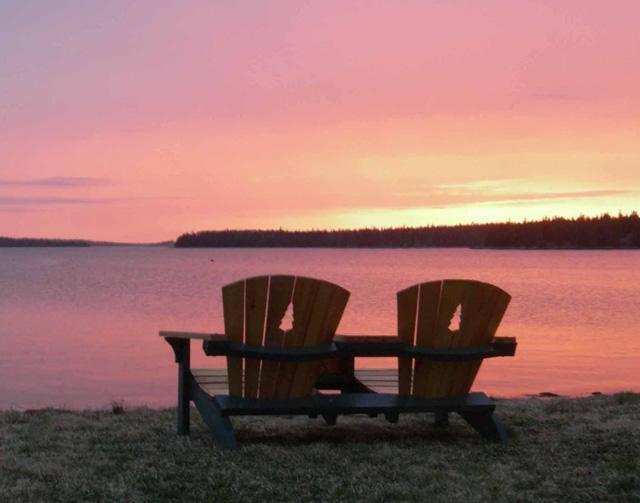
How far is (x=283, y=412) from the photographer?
5.82m

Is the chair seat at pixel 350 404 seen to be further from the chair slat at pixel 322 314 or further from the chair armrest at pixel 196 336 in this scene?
the chair armrest at pixel 196 336

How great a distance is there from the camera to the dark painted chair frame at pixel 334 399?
5.64 m

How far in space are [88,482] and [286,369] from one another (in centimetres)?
148

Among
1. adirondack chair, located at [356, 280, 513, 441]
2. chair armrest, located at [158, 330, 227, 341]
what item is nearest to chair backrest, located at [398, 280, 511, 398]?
adirondack chair, located at [356, 280, 513, 441]

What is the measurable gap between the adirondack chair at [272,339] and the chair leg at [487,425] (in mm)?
1281

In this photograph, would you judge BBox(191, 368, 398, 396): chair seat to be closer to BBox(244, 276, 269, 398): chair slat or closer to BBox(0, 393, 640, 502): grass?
BBox(0, 393, 640, 502): grass

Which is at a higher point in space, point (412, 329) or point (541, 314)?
point (412, 329)

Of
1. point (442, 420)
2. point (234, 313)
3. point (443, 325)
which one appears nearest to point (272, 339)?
point (234, 313)

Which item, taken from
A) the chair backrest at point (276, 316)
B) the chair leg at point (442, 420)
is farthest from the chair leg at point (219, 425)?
the chair leg at point (442, 420)

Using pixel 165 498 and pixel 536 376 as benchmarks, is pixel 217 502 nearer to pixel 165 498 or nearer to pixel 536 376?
pixel 165 498

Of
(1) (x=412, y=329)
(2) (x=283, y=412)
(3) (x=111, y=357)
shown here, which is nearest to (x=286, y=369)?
(2) (x=283, y=412)

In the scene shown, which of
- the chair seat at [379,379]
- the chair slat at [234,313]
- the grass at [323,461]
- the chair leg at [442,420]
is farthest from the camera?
the chair leg at [442,420]

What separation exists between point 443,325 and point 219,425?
1683 mm

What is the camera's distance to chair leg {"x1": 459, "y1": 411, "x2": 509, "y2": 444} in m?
6.30
